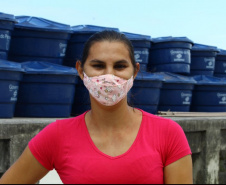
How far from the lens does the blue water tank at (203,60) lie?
26.6 feet

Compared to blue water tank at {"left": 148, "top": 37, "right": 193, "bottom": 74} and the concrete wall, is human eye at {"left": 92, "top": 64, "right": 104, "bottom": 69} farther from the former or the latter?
blue water tank at {"left": 148, "top": 37, "right": 193, "bottom": 74}

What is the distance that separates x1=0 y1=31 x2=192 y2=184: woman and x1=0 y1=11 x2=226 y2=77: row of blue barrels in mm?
3848

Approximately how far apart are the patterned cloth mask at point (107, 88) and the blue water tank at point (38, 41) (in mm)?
4168

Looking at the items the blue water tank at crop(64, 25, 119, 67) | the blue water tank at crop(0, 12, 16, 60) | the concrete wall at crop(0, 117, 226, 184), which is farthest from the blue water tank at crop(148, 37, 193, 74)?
the blue water tank at crop(0, 12, 16, 60)

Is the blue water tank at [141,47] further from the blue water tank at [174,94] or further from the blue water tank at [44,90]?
the blue water tank at [44,90]

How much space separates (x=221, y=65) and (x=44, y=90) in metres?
4.75

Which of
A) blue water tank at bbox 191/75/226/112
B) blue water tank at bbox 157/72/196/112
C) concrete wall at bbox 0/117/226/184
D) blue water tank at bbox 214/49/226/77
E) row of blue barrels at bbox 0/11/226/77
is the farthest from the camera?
blue water tank at bbox 214/49/226/77

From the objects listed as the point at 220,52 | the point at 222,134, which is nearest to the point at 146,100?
the point at 222,134

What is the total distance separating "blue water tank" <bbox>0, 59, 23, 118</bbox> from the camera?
5012 mm

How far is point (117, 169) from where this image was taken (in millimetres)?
1657

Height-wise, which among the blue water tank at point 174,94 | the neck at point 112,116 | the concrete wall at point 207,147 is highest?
the neck at point 112,116

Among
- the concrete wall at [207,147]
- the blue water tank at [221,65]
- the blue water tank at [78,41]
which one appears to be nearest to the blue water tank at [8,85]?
the blue water tank at [78,41]

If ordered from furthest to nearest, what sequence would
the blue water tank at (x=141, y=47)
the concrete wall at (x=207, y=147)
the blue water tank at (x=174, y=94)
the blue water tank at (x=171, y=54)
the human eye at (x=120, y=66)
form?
the blue water tank at (x=171, y=54), the blue water tank at (x=174, y=94), the blue water tank at (x=141, y=47), the concrete wall at (x=207, y=147), the human eye at (x=120, y=66)

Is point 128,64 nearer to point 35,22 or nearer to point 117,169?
point 117,169
